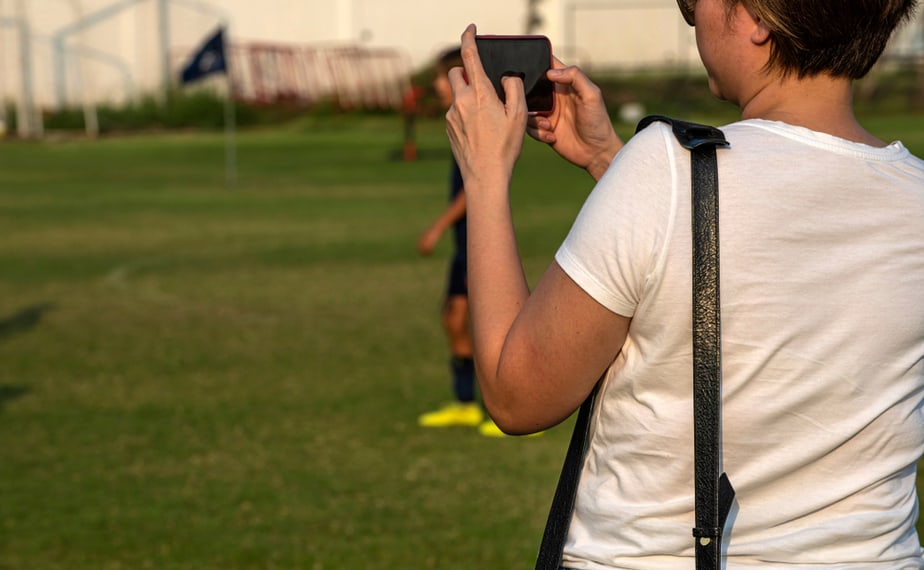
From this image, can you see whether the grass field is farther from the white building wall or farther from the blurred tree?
the blurred tree

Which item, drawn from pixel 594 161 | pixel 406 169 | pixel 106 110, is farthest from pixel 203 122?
pixel 594 161

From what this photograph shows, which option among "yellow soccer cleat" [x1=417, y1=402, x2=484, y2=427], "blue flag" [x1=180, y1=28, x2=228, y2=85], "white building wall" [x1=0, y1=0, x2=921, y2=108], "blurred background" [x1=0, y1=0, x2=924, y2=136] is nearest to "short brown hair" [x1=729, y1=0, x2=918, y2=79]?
"yellow soccer cleat" [x1=417, y1=402, x2=484, y2=427]

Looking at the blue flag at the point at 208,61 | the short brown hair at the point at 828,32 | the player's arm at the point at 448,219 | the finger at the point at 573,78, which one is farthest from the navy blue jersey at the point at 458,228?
the blue flag at the point at 208,61

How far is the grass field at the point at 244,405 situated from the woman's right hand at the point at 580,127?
3389 mm

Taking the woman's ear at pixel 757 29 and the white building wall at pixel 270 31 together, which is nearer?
the woman's ear at pixel 757 29

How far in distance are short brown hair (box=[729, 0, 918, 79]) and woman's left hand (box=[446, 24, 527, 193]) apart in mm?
322

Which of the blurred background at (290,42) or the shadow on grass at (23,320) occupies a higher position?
the shadow on grass at (23,320)

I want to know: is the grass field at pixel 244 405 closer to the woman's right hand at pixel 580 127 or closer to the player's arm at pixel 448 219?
the player's arm at pixel 448 219

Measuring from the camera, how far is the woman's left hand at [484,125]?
192 centimetres

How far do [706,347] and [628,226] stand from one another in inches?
7.1

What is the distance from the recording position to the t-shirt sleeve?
1.71 metres

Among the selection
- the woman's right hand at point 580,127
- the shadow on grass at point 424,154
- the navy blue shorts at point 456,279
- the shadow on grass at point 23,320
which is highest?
the woman's right hand at point 580,127

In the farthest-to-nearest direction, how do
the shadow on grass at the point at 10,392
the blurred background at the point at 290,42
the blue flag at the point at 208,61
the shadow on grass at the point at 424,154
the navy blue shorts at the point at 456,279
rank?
1. the blurred background at the point at 290,42
2. the shadow on grass at the point at 424,154
3. the blue flag at the point at 208,61
4. the shadow on grass at the point at 10,392
5. the navy blue shorts at the point at 456,279

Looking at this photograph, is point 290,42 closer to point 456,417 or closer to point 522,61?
point 456,417
